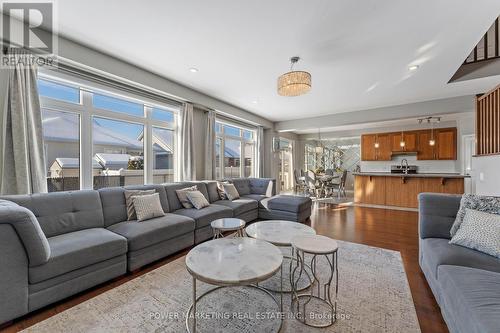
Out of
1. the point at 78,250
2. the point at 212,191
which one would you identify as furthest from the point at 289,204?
the point at 78,250

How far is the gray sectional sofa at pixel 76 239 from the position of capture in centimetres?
158

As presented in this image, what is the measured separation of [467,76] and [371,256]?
383 cm

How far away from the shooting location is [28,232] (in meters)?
1.61

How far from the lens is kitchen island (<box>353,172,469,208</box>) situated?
5303 millimetres

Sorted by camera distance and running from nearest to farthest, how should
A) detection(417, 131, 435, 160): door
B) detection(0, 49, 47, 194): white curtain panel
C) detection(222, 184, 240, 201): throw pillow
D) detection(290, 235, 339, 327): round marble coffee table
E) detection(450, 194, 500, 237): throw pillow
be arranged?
detection(290, 235, 339, 327): round marble coffee table < detection(450, 194, 500, 237): throw pillow < detection(0, 49, 47, 194): white curtain panel < detection(222, 184, 240, 201): throw pillow < detection(417, 131, 435, 160): door

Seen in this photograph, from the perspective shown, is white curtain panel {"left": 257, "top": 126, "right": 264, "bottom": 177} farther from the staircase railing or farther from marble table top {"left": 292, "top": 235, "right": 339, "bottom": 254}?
marble table top {"left": 292, "top": 235, "right": 339, "bottom": 254}

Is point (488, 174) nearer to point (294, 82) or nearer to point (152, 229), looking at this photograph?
point (294, 82)

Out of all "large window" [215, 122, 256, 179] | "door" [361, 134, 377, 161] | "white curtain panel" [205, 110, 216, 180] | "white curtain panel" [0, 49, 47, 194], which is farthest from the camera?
"door" [361, 134, 377, 161]

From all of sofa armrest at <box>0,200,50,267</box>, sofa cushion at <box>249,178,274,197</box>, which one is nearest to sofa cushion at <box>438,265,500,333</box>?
sofa armrest at <box>0,200,50,267</box>

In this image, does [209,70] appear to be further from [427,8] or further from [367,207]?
[367,207]

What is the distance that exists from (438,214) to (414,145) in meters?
6.27

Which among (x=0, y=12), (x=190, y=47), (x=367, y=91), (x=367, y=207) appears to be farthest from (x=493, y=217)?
(x=0, y=12)

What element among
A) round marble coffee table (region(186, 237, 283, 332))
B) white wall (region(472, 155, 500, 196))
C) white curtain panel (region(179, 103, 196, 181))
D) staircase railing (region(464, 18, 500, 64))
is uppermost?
staircase railing (region(464, 18, 500, 64))

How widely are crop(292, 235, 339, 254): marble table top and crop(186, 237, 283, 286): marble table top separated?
0.25m
